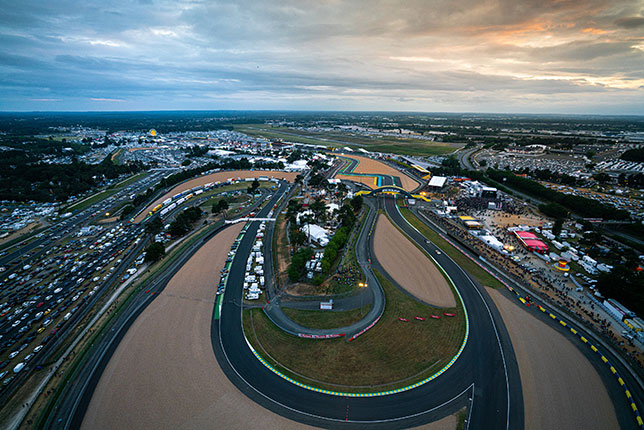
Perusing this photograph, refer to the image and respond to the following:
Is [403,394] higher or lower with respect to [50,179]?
lower

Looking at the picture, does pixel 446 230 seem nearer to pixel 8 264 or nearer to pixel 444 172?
pixel 444 172

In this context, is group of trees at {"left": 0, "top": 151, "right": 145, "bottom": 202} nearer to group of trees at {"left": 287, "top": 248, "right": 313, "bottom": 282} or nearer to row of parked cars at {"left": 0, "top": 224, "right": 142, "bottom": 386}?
row of parked cars at {"left": 0, "top": 224, "right": 142, "bottom": 386}

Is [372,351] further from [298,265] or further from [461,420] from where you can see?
[298,265]

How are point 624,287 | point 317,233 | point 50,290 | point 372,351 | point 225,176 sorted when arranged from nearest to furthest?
point 372,351 < point 624,287 < point 50,290 < point 317,233 < point 225,176

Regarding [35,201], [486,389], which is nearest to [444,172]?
[486,389]

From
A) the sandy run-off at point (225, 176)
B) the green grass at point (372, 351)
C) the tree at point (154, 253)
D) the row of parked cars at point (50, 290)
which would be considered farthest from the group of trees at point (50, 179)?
the green grass at point (372, 351)

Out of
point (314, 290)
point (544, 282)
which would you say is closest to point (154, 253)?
point (314, 290)
